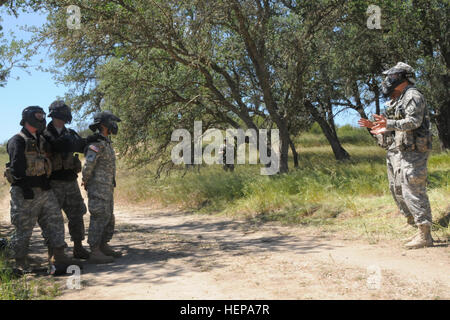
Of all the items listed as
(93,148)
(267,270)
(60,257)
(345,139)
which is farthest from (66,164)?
(345,139)

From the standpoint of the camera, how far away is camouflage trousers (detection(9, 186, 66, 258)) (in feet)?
16.6

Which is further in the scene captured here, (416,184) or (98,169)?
(98,169)

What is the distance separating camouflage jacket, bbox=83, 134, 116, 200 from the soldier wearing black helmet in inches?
7.7

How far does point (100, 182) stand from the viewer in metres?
5.79

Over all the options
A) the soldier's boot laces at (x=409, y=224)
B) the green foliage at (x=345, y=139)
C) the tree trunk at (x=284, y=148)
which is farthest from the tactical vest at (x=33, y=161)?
the green foliage at (x=345, y=139)

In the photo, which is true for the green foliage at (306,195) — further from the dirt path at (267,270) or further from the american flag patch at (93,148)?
the american flag patch at (93,148)

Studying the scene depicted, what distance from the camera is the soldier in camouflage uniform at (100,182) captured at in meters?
5.67

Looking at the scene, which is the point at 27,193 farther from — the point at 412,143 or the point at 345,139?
the point at 345,139

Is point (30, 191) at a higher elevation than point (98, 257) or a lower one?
higher

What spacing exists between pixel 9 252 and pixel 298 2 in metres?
10.2

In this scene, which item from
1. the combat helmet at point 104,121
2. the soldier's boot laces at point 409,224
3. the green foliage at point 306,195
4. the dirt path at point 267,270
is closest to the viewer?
the dirt path at point 267,270

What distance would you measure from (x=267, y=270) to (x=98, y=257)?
235 cm

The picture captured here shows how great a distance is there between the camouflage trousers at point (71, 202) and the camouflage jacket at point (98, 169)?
0.22m
